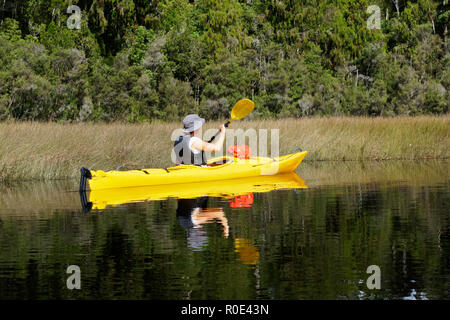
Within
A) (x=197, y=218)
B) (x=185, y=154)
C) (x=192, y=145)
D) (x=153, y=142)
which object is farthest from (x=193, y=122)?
(x=153, y=142)

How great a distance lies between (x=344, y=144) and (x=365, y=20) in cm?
1859

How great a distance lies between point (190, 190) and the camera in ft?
48.9

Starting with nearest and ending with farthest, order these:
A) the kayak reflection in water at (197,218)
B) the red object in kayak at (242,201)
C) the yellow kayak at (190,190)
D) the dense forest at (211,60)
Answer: the kayak reflection in water at (197,218), the red object in kayak at (242,201), the yellow kayak at (190,190), the dense forest at (211,60)

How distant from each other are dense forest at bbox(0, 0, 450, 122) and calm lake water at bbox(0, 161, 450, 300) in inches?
585

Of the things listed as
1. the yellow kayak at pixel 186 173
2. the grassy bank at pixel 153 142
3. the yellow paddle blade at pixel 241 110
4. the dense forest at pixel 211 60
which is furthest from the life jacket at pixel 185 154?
the dense forest at pixel 211 60

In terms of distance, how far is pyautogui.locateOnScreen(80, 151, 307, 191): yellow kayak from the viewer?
14594 millimetres

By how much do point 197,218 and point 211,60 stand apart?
23.3 m

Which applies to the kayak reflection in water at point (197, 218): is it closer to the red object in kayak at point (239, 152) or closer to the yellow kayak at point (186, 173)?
the yellow kayak at point (186, 173)

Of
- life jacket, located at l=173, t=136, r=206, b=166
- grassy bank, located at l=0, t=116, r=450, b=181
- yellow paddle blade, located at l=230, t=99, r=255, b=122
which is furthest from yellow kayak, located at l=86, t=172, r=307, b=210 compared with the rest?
grassy bank, located at l=0, t=116, r=450, b=181

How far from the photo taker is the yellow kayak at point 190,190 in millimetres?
13711

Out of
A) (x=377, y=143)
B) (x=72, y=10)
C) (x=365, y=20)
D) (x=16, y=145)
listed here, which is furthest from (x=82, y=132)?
(x=365, y=20)

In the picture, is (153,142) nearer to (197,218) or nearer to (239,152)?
(239,152)

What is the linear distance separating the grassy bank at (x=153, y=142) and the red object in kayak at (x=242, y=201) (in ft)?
17.7

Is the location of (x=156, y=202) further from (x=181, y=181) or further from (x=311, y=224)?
(x=311, y=224)
